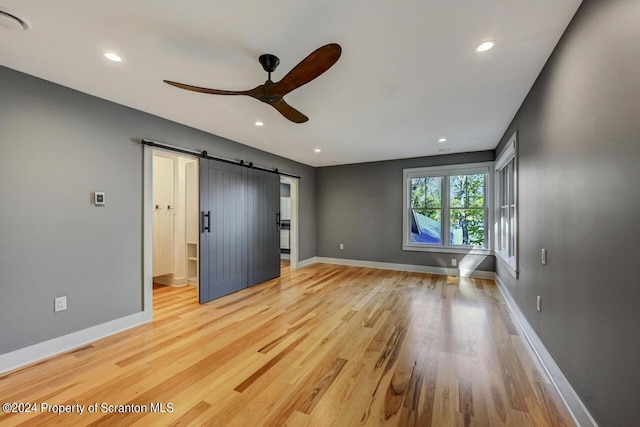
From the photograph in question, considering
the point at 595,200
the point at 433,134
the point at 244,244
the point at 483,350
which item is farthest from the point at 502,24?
the point at 244,244

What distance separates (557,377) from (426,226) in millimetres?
3846

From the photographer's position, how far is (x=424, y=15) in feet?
5.12

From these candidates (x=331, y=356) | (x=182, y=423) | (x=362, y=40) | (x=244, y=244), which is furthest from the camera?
(x=244, y=244)

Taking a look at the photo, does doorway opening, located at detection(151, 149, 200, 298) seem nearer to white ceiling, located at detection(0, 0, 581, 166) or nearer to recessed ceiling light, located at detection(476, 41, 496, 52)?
white ceiling, located at detection(0, 0, 581, 166)

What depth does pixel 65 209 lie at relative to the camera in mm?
2400

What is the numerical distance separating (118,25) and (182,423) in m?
2.51

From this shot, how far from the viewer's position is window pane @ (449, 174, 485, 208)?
16.5ft

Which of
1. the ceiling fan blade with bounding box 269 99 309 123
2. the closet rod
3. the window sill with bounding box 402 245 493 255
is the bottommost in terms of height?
the window sill with bounding box 402 245 493 255

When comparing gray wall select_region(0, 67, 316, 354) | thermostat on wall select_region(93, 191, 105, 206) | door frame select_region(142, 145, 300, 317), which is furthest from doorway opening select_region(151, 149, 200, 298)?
thermostat on wall select_region(93, 191, 105, 206)

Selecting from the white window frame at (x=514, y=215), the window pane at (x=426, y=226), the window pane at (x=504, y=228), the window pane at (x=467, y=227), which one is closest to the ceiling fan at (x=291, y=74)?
the white window frame at (x=514, y=215)

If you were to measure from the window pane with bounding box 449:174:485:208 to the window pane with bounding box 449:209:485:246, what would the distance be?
0.45ft

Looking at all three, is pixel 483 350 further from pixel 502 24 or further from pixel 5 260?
pixel 5 260

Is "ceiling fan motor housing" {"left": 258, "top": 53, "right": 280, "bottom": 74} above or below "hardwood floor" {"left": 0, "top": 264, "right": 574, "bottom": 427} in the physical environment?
above

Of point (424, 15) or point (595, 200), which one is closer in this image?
point (595, 200)
